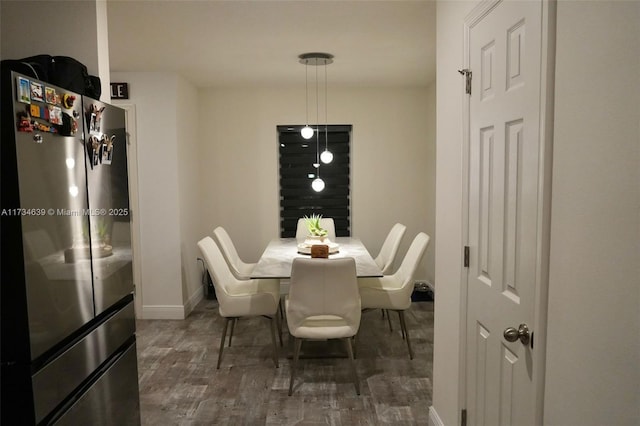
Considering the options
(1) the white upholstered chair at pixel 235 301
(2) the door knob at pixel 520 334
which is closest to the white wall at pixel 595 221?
(2) the door knob at pixel 520 334

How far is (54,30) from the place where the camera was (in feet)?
7.22

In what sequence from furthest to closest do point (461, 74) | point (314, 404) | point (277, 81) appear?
point (277, 81)
point (314, 404)
point (461, 74)

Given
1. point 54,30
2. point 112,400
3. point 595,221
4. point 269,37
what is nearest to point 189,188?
point 269,37

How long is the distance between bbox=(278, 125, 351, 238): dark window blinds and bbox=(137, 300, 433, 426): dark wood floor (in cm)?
166

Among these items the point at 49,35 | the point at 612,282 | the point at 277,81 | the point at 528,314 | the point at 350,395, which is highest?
the point at 277,81

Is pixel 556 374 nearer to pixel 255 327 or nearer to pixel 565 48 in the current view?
pixel 565 48

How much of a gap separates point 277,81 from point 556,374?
14.6ft

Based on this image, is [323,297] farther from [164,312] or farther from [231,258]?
[164,312]

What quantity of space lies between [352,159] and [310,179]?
1.94 feet

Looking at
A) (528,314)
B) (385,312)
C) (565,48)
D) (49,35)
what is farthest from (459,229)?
(385,312)

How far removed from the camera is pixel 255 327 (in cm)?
433

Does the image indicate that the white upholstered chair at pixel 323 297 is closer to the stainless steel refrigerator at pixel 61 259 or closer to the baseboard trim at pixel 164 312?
the stainless steel refrigerator at pixel 61 259

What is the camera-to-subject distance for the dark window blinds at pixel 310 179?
5.46 meters

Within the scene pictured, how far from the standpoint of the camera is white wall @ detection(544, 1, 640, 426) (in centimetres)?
95
